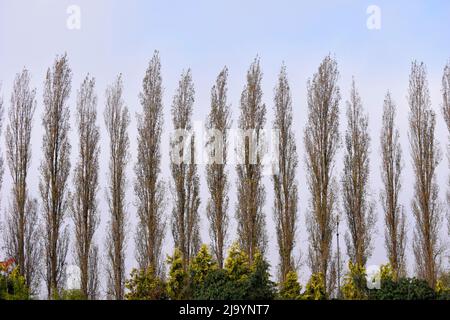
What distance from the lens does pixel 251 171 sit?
20.6 metres

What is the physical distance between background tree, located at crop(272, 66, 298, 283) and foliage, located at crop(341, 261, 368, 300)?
2404mm

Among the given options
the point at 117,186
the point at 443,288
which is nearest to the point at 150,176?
the point at 117,186

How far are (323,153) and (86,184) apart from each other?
24.6 ft

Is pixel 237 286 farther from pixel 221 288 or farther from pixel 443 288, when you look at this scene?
pixel 443 288

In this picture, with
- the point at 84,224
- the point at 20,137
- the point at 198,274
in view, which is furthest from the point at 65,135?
the point at 198,274

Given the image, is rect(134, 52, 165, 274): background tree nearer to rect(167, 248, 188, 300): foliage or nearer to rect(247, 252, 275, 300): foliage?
rect(167, 248, 188, 300): foliage

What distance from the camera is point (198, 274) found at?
16.4 m

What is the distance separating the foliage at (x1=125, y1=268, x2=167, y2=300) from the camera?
56.5 feet

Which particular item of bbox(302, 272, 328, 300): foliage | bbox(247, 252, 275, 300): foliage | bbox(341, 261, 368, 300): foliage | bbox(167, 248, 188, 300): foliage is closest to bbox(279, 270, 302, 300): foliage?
bbox(302, 272, 328, 300): foliage

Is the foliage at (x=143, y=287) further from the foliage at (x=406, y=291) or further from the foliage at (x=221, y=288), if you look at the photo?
the foliage at (x=406, y=291)
